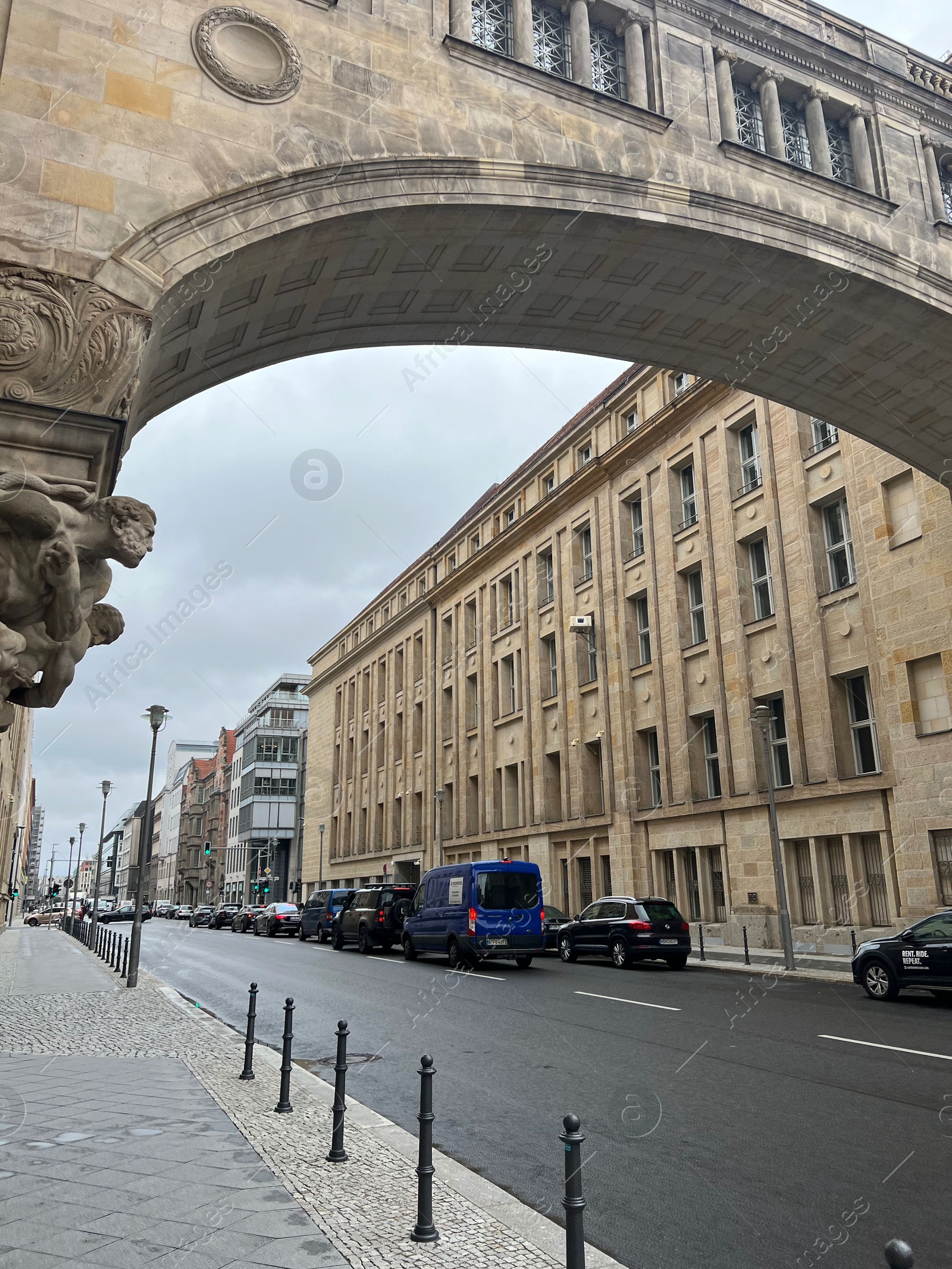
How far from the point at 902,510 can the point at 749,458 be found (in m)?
6.41

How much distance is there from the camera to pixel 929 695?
20.7 metres

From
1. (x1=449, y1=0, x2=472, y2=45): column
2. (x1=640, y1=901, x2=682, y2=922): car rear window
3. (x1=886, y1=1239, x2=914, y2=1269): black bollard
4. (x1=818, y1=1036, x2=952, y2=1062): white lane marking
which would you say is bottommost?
(x1=818, y1=1036, x2=952, y2=1062): white lane marking

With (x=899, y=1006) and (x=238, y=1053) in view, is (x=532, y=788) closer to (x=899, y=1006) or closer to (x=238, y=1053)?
(x=899, y=1006)

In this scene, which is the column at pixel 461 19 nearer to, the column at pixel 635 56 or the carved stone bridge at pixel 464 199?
the carved stone bridge at pixel 464 199

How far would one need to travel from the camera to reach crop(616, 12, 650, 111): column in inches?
412

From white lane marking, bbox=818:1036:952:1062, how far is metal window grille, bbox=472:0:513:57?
11250mm

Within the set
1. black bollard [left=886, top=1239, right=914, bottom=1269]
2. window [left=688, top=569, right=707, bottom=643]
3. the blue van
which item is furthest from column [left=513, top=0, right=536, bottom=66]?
window [left=688, top=569, right=707, bottom=643]

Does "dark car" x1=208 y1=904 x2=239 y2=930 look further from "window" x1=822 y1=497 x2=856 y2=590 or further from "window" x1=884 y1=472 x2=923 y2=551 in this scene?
"window" x1=884 y1=472 x2=923 y2=551

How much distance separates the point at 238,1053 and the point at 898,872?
16.0 m

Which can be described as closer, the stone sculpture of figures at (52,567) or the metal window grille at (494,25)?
the stone sculpture of figures at (52,567)

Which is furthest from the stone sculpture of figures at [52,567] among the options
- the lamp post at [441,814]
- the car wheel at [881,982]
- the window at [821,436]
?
the lamp post at [441,814]

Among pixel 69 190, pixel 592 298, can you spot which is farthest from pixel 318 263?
pixel 592 298

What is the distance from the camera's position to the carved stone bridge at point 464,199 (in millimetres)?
6844

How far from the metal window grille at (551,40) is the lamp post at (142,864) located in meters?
13.6
